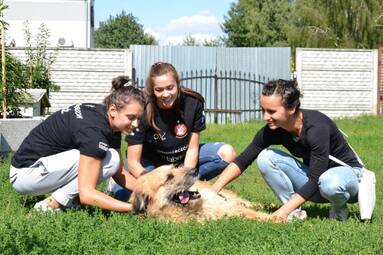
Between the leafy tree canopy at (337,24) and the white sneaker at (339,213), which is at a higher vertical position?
the leafy tree canopy at (337,24)

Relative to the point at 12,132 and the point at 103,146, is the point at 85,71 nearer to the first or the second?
the point at 12,132

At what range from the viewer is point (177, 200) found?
4883 millimetres

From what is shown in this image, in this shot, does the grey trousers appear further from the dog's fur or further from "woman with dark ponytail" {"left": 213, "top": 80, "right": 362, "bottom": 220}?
"woman with dark ponytail" {"left": 213, "top": 80, "right": 362, "bottom": 220}

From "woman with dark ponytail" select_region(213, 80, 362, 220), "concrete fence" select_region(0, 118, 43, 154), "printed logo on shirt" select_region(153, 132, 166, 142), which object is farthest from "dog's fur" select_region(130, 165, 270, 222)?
"concrete fence" select_region(0, 118, 43, 154)

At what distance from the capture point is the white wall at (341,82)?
1778cm

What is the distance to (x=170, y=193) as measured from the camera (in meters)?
4.81

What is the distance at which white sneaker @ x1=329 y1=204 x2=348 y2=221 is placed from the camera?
5.32 m

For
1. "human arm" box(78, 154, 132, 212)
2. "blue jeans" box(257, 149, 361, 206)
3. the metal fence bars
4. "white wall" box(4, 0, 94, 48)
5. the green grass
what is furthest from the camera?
"white wall" box(4, 0, 94, 48)

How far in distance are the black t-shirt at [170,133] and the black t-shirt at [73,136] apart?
0.50 metres

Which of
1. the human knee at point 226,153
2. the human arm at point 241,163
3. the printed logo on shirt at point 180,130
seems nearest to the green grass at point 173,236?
the human arm at point 241,163

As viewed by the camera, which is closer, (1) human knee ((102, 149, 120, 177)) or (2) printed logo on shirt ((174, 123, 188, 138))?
(1) human knee ((102, 149, 120, 177))

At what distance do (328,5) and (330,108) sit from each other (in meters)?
16.6

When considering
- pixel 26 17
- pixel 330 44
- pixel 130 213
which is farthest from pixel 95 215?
pixel 330 44

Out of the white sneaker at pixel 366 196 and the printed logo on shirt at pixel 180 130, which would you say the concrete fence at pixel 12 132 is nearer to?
the printed logo on shirt at pixel 180 130
